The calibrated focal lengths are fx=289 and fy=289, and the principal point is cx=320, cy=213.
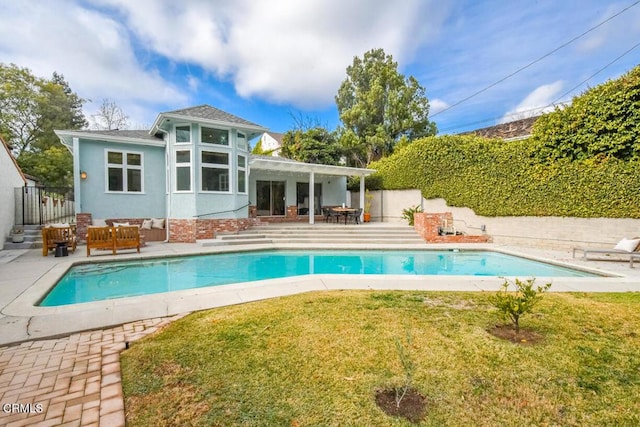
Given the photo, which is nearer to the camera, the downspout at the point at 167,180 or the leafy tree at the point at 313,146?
the downspout at the point at 167,180

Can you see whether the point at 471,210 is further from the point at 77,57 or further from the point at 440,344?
the point at 77,57

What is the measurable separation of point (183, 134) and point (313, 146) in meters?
14.0

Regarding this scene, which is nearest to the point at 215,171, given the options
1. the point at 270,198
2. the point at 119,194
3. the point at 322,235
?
the point at 119,194

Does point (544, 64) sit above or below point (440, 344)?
above

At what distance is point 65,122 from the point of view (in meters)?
27.2

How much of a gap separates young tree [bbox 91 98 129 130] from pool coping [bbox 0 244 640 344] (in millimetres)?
26262

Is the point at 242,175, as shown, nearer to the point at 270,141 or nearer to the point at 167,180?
the point at 167,180

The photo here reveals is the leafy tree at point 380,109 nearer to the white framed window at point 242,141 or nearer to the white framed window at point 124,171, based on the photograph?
the white framed window at point 242,141

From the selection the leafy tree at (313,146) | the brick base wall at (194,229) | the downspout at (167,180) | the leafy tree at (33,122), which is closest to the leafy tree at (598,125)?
the brick base wall at (194,229)

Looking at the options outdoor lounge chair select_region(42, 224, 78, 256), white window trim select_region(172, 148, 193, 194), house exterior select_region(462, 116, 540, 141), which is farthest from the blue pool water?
house exterior select_region(462, 116, 540, 141)

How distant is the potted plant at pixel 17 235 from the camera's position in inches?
407

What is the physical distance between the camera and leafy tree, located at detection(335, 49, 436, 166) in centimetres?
2492

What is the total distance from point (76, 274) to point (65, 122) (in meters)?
28.2

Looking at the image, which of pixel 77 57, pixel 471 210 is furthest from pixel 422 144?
pixel 77 57
